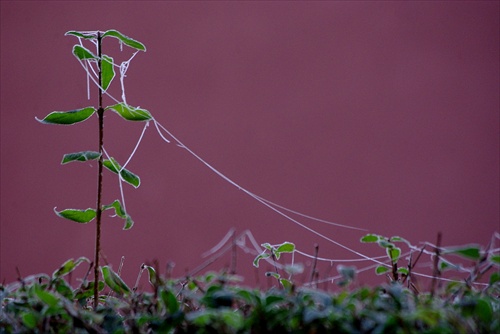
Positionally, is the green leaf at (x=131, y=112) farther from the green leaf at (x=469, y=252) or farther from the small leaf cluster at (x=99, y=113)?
the green leaf at (x=469, y=252)

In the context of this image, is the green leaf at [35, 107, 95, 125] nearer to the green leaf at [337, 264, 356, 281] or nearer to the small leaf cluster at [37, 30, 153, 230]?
the small leaf cluster at [37, 30, 153, 230]

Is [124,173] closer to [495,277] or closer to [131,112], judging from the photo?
[131,112]

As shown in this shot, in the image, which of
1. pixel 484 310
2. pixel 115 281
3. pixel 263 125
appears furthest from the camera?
pixel 263 125

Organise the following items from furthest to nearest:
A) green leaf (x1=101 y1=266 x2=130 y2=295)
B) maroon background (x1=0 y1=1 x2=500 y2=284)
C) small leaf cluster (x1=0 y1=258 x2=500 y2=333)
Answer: maroon background (x1=0 y1=1 x2=500 y2=284)
green leaf (x1=101 y1=266 x2=130 y2=295)
small leaf cluster (x1=0 y1=258 x2=500 y2=333)

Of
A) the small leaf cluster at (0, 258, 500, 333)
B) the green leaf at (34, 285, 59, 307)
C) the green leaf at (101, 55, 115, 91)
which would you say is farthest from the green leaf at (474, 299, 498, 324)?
the green leaf at (101, 55, 115, 91)

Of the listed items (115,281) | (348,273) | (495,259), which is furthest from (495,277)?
(115,281)
